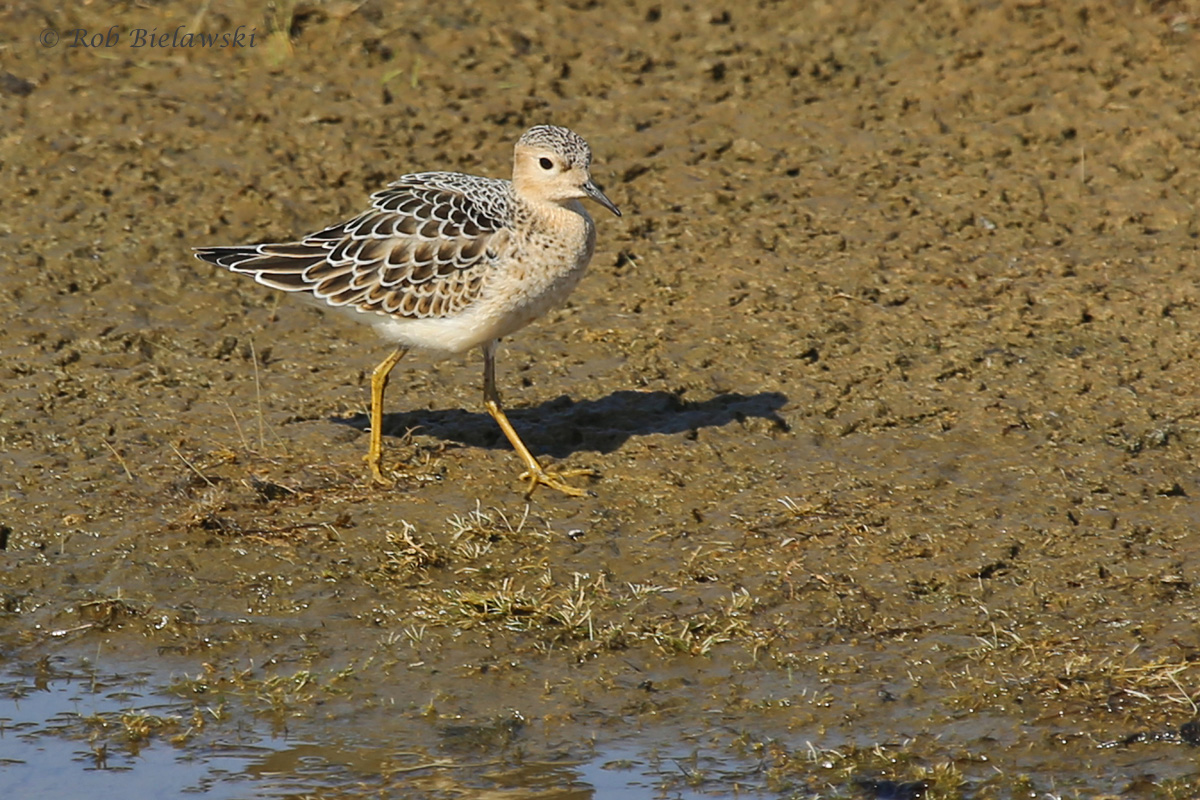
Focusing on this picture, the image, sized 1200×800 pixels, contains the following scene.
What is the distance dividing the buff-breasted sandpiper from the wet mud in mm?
596

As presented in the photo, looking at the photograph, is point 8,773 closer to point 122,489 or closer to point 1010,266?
point 122,489

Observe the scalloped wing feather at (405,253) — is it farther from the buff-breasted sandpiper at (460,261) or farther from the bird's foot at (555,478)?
the bird's foot at (555,478)

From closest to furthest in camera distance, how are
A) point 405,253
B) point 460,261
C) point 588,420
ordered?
1. point 460,261
2. point 405,253
3. point 588,420

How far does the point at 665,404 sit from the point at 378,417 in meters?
1.47

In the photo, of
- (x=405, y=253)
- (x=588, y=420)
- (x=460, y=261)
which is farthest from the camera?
(x=588, y=420)

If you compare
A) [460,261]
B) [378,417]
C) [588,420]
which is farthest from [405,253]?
[588,420]

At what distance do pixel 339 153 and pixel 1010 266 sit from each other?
4200 mm

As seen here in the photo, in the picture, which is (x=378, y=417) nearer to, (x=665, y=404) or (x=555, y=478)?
(x=555, y=478)

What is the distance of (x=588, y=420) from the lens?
8.54 meters

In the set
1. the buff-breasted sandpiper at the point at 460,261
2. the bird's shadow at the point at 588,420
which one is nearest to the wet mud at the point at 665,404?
the bird's shadow at the point at 588,420

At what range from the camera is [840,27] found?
12008mm

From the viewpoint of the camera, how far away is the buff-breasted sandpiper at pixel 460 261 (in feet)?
26.0

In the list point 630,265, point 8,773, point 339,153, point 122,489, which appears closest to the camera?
point 8,773

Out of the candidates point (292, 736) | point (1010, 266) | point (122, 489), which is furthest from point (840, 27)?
point (292, 736)
